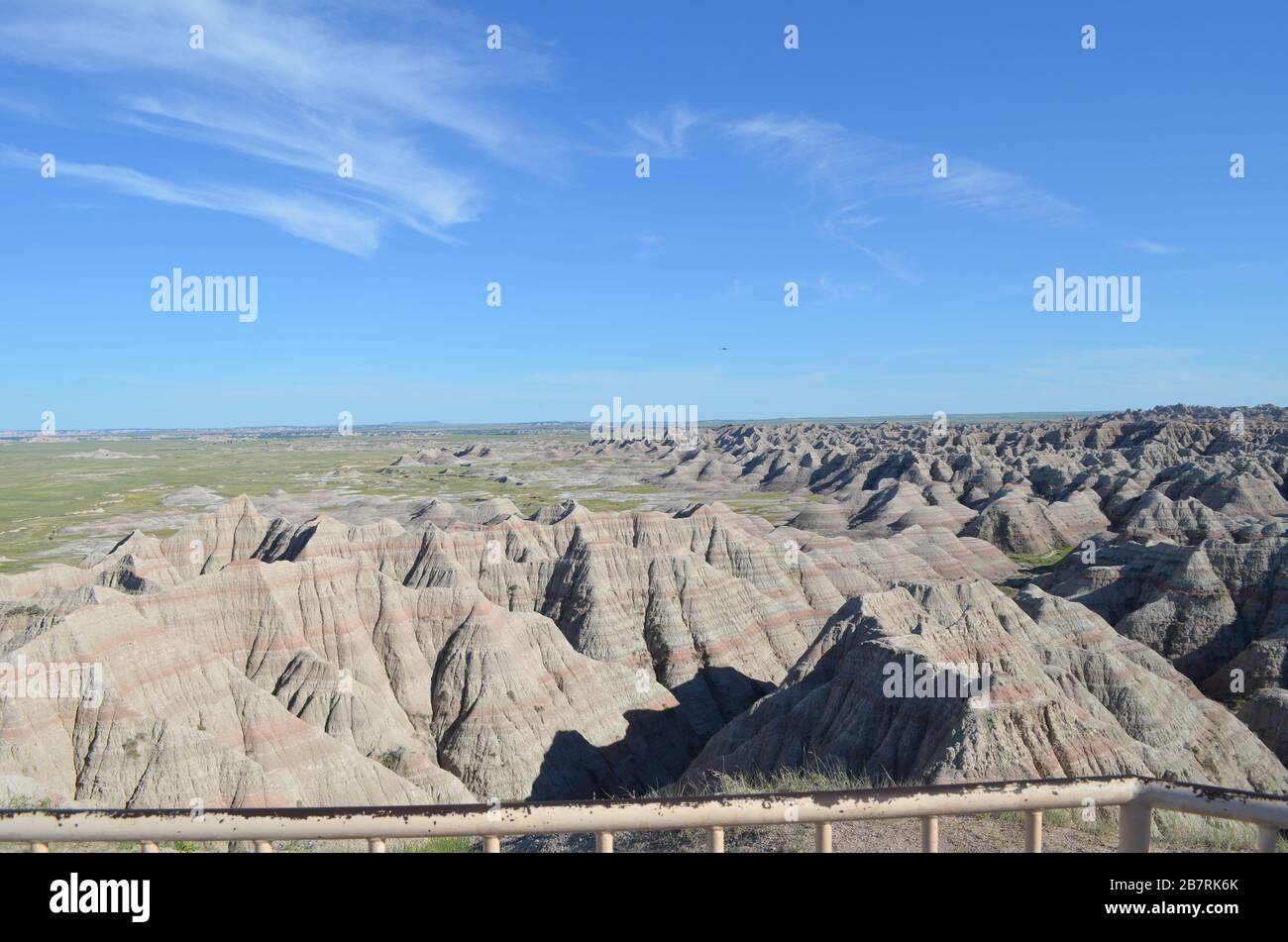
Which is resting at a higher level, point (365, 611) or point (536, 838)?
point (536, 838)

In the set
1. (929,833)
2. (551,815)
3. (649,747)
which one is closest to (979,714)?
(929,833)

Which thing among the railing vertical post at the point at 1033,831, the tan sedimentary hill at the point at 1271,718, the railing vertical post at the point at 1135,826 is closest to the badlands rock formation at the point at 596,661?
the tan sedimentary hill at the point at 1271,718

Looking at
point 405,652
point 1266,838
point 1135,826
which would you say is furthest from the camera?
point 405,652

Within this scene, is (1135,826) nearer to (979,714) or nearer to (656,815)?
(656,815)

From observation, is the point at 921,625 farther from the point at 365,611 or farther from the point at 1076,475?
the point at 1076,475

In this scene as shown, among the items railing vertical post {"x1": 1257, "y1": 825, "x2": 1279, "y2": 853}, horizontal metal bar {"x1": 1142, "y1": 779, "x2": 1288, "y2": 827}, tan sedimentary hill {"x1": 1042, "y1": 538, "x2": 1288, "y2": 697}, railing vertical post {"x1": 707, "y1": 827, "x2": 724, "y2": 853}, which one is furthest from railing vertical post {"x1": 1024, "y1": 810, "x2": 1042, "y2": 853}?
tan sedimentary hill {"x1": 1042, "y1": 538, "x2": 1288, "y2": 697}

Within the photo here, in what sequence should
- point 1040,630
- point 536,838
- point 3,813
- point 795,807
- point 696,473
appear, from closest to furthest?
point 3,813 < point 795,807 < point 536,838 < point 1040,630 < point 696,473

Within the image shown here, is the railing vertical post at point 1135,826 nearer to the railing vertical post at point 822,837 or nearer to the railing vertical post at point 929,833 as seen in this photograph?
the railing vertical post at point 929,833
